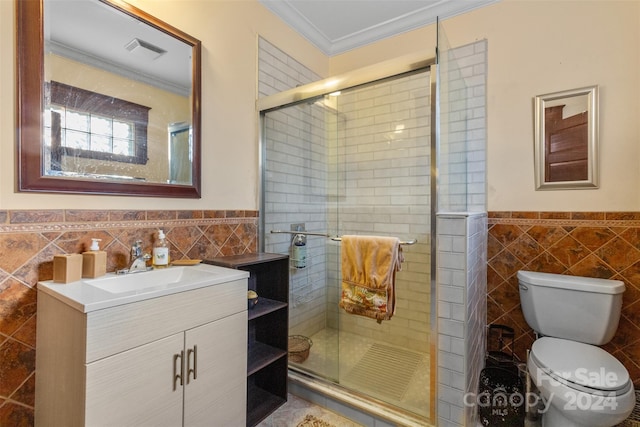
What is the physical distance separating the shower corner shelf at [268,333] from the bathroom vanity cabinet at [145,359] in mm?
311

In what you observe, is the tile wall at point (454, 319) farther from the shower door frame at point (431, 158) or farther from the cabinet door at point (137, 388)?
the cabinet door at point (137, 388)

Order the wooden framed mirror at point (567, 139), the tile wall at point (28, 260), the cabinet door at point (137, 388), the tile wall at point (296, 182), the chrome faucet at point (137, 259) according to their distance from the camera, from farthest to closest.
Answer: the tile wall at point (296, 182), the wooden framed mirror at point (567, 139), the chrome faucet at point (137, 259), the tile wall at point (28, 260), the cabinet door at point (137, 388)

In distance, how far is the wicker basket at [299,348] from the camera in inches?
80.8

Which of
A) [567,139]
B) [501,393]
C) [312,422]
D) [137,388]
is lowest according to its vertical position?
[312,422]

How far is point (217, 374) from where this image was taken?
129cm

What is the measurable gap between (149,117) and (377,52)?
6.73ft

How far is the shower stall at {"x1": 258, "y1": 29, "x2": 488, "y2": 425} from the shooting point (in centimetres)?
194

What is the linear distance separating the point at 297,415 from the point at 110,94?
192cm

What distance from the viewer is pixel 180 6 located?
166 cm

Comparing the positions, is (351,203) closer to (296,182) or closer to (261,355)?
(296,182)

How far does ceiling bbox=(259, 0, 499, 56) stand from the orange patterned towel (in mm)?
1831

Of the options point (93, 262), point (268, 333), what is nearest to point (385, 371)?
point (268, 333)

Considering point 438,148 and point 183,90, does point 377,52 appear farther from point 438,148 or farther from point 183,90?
point 183,90

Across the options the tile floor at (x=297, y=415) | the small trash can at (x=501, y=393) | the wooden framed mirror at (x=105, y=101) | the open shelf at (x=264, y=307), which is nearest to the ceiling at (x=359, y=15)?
the wooden framed mirror at (x=105, y=101)
